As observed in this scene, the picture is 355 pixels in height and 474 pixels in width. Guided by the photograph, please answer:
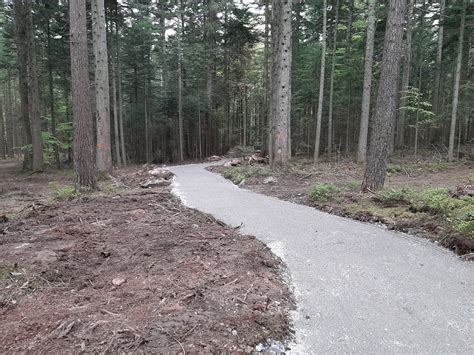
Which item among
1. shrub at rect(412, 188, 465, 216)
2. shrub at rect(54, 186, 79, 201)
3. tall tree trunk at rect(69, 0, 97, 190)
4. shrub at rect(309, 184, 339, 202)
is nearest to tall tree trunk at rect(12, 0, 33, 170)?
tall tree trunk at rect(69, 0, 97, 190)

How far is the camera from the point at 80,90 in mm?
7969

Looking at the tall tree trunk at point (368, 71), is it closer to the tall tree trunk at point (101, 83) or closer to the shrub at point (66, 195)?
the tall tree trunk at point (101, 83)

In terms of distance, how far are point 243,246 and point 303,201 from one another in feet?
12.4

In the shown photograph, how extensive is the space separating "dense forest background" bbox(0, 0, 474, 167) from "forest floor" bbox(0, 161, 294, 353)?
9.36m

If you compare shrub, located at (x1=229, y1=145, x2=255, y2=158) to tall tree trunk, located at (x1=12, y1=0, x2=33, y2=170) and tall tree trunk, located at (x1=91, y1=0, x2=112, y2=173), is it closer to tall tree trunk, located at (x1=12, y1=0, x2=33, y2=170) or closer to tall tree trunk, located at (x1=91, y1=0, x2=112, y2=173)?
tall tree trunk, located at (x1=91, y1=0, x2=112, y2=173)

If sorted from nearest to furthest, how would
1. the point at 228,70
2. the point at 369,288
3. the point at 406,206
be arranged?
1. the point at 369,288
2. the point at 406,206
3. the point at 228,70

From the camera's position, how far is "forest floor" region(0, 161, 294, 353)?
2.26 meters

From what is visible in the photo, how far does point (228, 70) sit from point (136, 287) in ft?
90.6

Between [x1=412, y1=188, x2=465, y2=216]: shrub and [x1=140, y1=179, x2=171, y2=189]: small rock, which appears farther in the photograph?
[x1=140, y1=179, x2=171, y2=189]: small rock

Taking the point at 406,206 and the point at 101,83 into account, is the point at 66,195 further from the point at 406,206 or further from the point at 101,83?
the point at 406,206

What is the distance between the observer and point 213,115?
2862 centimetres

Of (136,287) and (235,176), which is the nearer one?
(136,287)

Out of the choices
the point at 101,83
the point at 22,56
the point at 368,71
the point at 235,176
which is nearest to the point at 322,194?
the point at 235,176

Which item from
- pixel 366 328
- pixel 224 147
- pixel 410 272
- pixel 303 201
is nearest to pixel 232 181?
pixel 303 201
